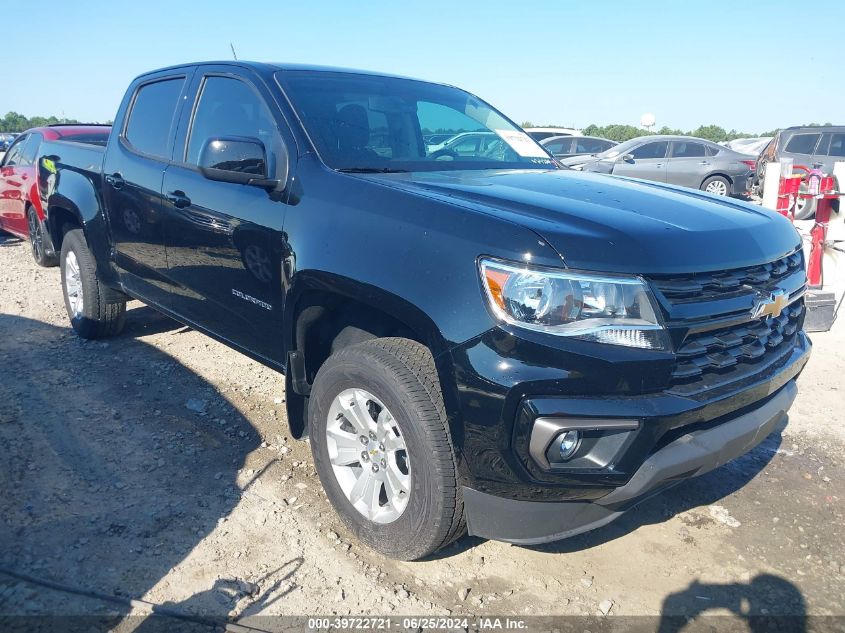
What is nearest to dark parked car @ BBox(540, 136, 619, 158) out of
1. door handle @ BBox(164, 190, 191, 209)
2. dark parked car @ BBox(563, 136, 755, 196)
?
dark parked car @ BBox(563, 136, 755, 196)

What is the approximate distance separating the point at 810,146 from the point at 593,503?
13862mm

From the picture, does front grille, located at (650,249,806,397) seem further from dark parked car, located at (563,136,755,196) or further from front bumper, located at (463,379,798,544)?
dark parked car, located at (563,136,755,196)

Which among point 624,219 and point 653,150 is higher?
point 624,219

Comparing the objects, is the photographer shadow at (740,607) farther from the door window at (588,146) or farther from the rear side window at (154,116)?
the door window at (588,146)

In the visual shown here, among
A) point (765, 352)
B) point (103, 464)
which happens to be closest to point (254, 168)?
point (103, 464)

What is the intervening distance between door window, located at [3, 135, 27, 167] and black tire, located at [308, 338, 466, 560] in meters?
7.73

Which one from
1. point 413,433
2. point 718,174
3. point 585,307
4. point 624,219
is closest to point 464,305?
point 585,307

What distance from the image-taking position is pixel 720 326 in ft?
7.61

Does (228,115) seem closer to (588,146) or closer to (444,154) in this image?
(444,154)

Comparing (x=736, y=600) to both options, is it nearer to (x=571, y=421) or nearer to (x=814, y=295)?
(x=571, y=421)

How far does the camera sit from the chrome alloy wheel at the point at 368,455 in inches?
102

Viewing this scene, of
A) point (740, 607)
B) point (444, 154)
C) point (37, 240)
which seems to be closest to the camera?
point (740, 607)

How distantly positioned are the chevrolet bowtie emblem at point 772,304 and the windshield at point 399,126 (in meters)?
1.46

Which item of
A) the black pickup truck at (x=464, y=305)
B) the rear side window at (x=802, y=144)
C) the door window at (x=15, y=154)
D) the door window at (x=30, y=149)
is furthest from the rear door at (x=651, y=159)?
the black pickup truck at (x=464, y=305)
